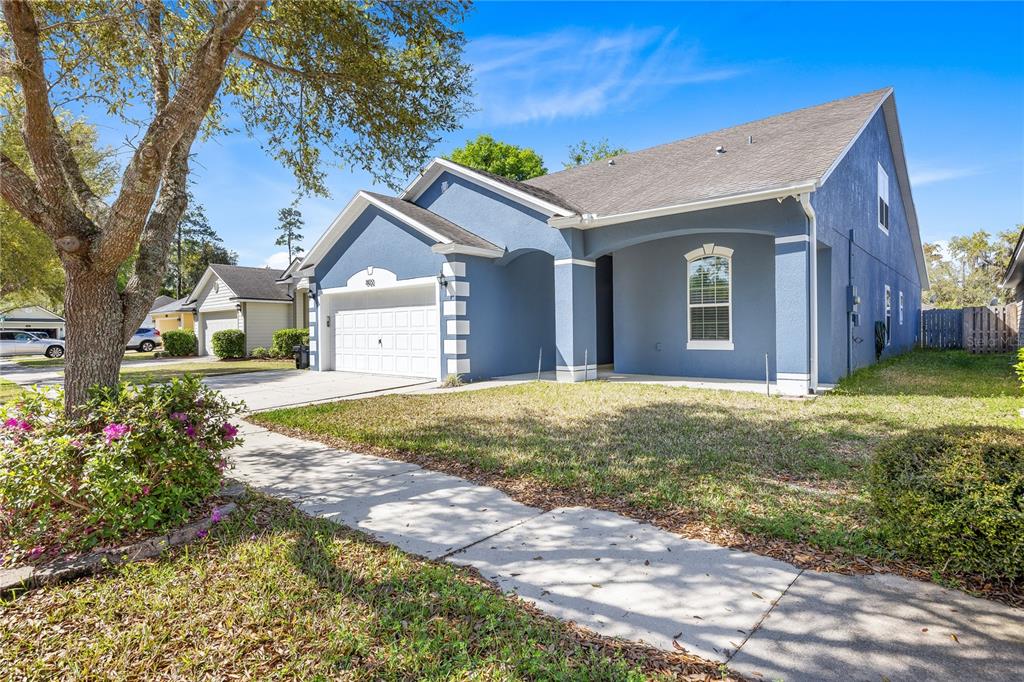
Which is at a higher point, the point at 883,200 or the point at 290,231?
the point at 290,231

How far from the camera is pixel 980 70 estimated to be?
12.0m

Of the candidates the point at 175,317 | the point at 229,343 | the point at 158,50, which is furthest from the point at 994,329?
the point at 175,317

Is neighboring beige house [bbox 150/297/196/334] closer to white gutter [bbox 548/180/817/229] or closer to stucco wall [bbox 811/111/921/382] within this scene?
white gutter [bbox 548/180/817/229]

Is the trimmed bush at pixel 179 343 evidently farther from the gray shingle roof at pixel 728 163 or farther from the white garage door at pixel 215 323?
the gray shingle roof at pixel 728 163

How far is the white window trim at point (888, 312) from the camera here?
15742mm

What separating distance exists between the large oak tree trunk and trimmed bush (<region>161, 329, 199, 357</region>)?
80.5 feet

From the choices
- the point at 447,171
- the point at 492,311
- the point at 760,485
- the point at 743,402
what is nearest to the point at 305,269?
the point at 447,171

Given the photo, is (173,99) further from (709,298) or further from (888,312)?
(888,312)

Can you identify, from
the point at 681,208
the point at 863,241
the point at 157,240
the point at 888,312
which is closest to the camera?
the point at 157,240

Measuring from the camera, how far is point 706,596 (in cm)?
291

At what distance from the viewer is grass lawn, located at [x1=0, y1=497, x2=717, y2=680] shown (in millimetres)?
2320

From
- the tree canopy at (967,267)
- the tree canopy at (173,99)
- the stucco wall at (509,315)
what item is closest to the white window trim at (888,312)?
the stucco wall at (509,315)

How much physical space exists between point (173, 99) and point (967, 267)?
65411 mm

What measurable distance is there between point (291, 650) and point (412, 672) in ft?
2.05
